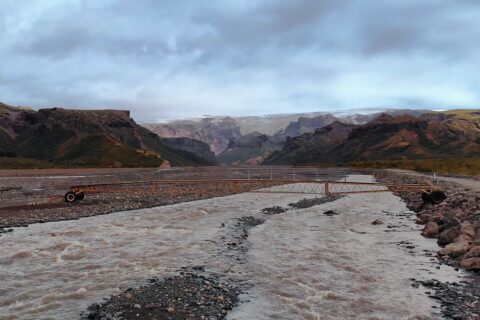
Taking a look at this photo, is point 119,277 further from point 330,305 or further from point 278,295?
point 330,305

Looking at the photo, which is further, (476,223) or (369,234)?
(369,234)

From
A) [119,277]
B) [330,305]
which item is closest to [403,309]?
[330,305]

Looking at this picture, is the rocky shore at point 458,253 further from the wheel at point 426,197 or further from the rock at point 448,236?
the wheel at point 426,197

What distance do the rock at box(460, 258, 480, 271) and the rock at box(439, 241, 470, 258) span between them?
1785 mm

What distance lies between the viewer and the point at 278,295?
16094mm

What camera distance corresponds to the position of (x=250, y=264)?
20703 millimetres

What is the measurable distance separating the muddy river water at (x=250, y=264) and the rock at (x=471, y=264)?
32.0 inches

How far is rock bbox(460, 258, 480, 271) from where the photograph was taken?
62.8 ft

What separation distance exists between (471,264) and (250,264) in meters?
10.3

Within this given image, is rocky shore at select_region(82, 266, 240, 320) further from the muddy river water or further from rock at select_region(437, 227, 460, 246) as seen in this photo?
rock at select_region(437, 227, 460, 246)

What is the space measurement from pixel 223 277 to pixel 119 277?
4429mm

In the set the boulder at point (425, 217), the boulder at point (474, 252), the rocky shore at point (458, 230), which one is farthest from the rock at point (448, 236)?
the boulder at point (425, 217)

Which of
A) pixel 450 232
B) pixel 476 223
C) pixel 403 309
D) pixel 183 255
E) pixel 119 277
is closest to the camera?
pixel 403 309

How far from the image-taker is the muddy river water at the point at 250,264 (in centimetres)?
1474
